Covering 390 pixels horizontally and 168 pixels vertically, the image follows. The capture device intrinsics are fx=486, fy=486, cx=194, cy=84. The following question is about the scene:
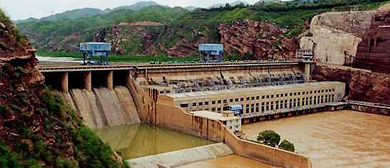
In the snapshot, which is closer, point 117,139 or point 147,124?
point 117,139

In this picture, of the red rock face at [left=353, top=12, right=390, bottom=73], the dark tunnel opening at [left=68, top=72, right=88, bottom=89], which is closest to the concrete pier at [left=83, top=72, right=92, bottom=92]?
the dark tunnel opening at [left=68, top=72, right=88, bottom=89]

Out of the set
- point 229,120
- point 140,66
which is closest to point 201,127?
point 229,120

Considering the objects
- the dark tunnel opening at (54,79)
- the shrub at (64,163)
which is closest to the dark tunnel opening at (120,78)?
the dark tunnel opening at (54,79)

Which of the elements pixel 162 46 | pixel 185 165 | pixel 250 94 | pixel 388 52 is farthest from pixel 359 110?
pixel 162 46

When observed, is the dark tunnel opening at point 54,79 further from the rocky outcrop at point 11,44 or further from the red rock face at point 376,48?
the red rock face at point 376,48

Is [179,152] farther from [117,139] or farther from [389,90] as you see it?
[389,90]

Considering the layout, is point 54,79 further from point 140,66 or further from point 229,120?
point 229,120

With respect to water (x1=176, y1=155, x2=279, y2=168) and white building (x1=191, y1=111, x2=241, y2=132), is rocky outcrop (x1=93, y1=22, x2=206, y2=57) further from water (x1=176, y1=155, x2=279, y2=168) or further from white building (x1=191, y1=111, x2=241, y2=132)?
water (x1=176, y1=155, x2=279, y2=168)
